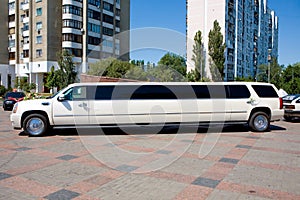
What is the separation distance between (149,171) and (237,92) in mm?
6771

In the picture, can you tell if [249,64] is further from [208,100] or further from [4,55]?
[208,100]

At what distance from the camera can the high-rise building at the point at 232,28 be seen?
198 feet

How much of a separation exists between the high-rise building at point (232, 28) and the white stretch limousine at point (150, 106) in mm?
43575

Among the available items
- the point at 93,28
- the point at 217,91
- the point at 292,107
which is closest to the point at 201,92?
the point at 217,91

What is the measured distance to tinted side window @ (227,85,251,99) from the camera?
37.2 ft

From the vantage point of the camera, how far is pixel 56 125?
404 inches

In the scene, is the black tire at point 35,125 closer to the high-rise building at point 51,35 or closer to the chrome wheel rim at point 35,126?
the chrome wheel rim at point 35,126

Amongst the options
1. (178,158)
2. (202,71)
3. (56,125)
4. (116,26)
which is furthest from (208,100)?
(116,26)

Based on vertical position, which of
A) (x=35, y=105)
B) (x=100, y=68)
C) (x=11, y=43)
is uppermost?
(x=11, y=43)

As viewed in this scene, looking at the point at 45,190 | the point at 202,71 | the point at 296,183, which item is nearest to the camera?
the point at 45,190

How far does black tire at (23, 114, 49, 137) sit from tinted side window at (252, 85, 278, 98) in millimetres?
8388

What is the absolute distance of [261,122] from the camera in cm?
1162

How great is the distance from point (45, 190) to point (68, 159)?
2063 mm

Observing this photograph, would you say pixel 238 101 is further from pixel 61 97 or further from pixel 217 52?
pixel 217 52
